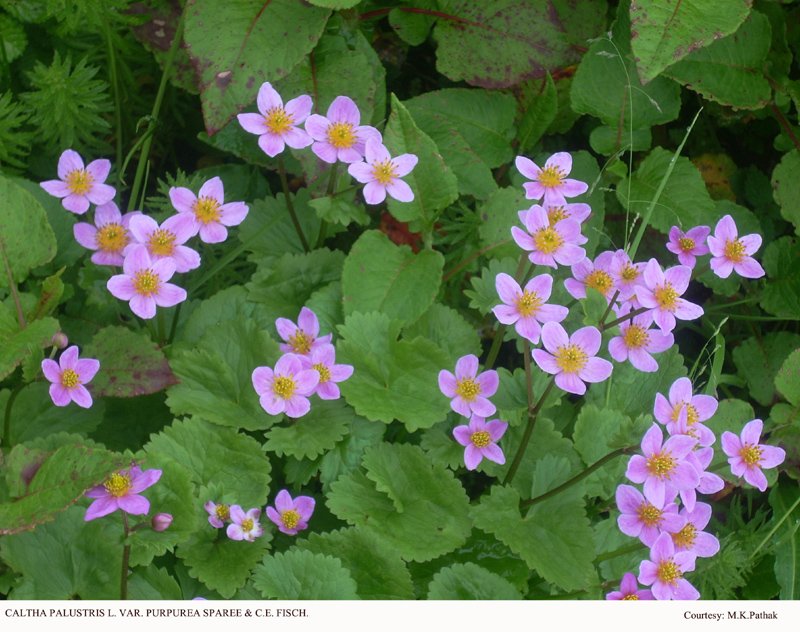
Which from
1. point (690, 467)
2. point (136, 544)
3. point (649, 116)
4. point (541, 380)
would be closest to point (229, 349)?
point (136, 544)

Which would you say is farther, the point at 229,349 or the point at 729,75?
the point at 729,75

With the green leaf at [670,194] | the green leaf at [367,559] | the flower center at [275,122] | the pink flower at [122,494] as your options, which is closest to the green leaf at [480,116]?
the green leaf at [670,194]

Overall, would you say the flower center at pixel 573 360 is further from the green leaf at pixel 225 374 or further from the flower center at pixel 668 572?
the green leaf at pixel 225 374

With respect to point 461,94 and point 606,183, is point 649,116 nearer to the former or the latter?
point 606,183

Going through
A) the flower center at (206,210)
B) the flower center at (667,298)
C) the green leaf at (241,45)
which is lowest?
the flower center at (667,298)

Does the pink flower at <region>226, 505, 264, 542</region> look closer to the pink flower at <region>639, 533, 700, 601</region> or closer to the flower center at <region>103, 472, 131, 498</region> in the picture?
the flower center at <region>103, 472, 131, 498</region>

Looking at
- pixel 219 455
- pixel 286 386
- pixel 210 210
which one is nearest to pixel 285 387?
pixel 286 386
